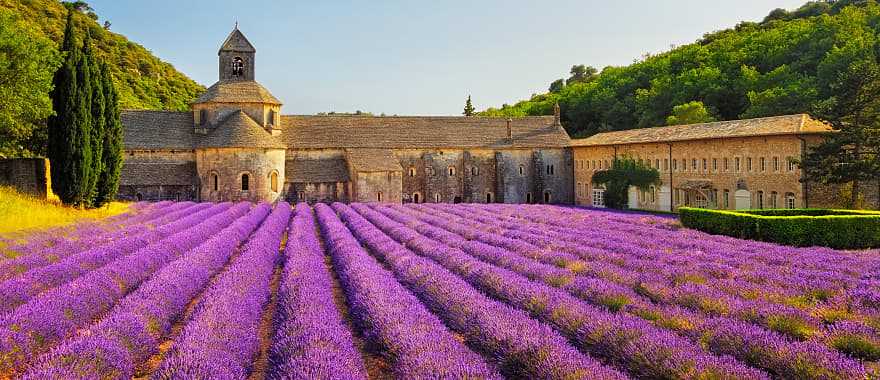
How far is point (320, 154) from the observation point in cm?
4441

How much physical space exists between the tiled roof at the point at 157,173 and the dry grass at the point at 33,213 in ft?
49.5

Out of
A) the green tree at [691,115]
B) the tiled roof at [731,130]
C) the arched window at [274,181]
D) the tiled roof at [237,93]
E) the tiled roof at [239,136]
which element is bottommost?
the arched window at [274,181]

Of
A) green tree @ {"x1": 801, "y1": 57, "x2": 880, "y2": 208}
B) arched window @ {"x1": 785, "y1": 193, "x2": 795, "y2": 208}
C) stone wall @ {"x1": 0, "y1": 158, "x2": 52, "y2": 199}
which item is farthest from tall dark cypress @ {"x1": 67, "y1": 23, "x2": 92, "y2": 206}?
arched window @ {"x1": 785, "y1": 193, "x2": 795, "y2": 208}

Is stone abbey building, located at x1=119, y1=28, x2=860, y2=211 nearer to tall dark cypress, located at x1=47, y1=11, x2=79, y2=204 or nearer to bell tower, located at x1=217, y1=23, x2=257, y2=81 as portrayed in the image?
bell tower, located at x1=217, y1=23, x2=257, y2=81

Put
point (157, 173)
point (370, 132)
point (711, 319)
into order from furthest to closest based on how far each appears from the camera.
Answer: point (370, 132)
point (157, 173)
point (711, 319)

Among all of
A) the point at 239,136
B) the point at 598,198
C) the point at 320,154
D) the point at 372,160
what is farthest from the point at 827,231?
the point at 320,154

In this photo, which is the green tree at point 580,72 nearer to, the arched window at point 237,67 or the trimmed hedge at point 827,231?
the arched window at point 237,67

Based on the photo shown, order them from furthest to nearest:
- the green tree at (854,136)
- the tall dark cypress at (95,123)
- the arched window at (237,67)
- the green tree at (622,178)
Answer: the arched window at (237,67)
the green tree at (622,178)
the green tree at (854,136)
the tall dark cypress at (95,123)

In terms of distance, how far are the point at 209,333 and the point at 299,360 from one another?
1643 mm

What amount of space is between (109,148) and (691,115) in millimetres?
45478

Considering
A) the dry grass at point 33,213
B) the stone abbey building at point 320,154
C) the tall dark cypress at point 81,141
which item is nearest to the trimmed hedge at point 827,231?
the dry grass at point 33,213

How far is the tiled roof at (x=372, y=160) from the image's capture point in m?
41.3

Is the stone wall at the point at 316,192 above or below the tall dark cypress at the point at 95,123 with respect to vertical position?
below

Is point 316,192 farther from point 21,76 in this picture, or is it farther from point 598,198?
point 21,76
